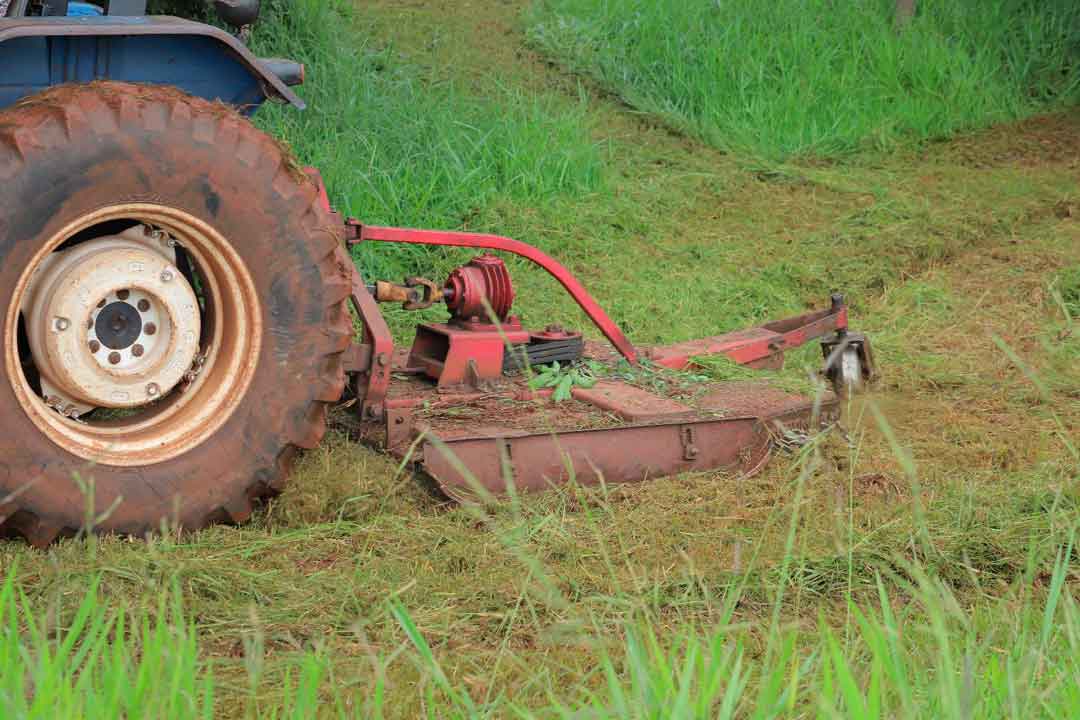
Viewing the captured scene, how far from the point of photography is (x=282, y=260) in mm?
3248

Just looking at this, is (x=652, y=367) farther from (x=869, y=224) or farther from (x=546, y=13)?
(x=546, y=13)

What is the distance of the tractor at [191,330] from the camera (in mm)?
2943

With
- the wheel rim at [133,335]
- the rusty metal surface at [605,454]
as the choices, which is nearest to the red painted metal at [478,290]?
the rusty metal surface at [605,454]

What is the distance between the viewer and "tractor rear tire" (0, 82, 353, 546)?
9.53 ft


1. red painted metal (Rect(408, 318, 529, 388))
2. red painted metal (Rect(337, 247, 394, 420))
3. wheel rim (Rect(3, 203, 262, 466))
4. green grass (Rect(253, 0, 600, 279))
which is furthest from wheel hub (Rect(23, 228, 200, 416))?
green grass (Rect(253, 0, 600, 279))

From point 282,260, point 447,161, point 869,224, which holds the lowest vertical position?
point 869,224

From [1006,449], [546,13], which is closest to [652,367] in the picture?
[1006,449]

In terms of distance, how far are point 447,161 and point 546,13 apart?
2.78m

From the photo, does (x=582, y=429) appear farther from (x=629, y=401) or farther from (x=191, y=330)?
(x=191, y=330)

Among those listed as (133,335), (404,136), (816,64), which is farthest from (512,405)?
(816,64)

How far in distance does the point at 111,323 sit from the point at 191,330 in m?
0.18

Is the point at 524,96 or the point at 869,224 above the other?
the point at 524,96

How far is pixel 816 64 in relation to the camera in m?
8.27

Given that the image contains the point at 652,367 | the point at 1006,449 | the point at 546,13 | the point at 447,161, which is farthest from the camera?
the point at 546,13
